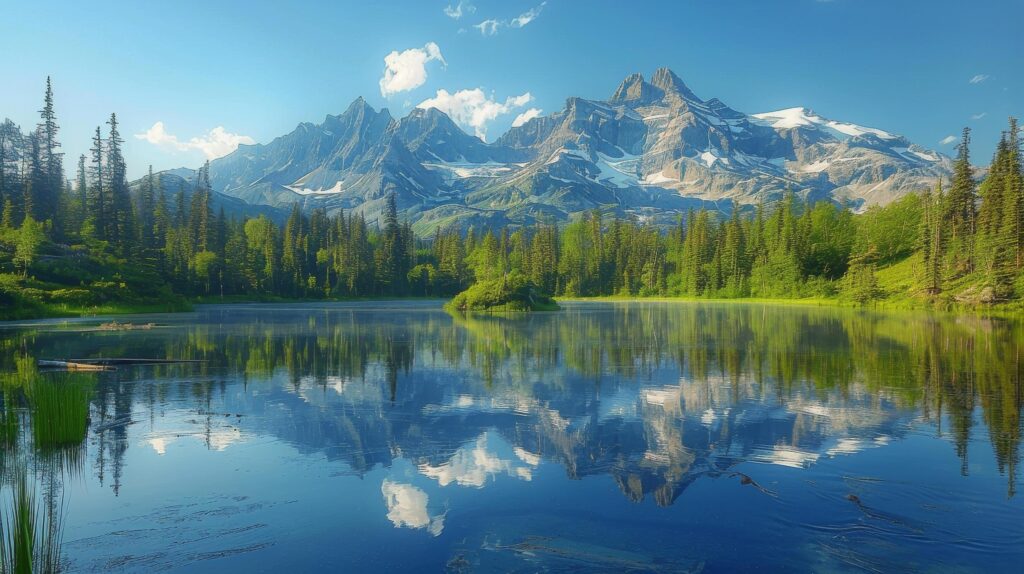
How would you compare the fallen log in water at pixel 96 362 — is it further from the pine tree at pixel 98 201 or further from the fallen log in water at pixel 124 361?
the pine tree at pixel 98 201

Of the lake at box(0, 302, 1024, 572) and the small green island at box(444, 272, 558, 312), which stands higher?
the small green island at box(444, 272, 558, 312)

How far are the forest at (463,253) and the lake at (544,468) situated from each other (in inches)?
2119

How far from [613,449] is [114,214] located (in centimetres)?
11344

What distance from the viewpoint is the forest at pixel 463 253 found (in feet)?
232

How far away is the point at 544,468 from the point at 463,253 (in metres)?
177

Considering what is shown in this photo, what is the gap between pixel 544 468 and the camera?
13.2 m

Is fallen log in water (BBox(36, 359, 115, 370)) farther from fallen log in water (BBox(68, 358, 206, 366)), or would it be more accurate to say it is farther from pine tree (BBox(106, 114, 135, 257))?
pine tree (BBox(106, 114, 135, 257))

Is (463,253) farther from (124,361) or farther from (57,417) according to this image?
(57,417)

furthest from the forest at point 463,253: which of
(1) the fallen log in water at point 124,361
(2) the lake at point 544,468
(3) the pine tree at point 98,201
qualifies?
Answer: (2) the lake at point 544,468

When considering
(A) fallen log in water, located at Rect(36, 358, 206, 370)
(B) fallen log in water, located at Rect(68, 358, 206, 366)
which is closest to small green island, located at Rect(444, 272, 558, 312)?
(A) fallen log in water, located at Rect(36, 358, 206, 370)

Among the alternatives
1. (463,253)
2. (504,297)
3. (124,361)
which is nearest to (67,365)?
(124,361)

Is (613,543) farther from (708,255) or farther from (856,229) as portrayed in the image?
(708,255)

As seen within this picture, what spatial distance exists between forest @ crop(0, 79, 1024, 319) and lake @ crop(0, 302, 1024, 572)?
5383 centimetres

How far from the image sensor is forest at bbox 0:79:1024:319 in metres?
70.8
